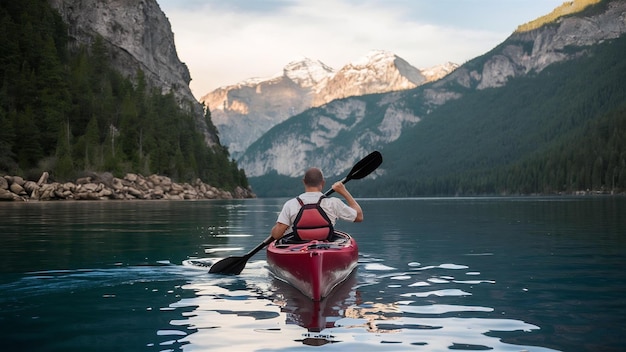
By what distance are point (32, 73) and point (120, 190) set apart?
21182 millimetres

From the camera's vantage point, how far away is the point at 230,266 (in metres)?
15.8

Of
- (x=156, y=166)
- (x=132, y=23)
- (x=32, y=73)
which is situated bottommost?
(x=156, y=166)

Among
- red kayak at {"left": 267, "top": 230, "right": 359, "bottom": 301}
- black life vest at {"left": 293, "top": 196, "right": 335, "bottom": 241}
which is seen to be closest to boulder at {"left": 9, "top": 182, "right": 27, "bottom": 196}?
red kayak at {"left": 267, "top": 230, "right": 359, "bottom": 301}

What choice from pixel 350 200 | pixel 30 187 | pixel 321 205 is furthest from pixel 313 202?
pixel 30 187

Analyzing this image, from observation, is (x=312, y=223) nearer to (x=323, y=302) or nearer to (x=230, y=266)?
(x=323, y=302)

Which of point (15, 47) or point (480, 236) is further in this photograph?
point (15, 47)

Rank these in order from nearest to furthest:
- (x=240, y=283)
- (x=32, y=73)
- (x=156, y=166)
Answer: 1. (x=240, y=283)
2. (x=32, y=73)
3. (x=156, y=166)

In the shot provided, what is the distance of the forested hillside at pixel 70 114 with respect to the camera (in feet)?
256

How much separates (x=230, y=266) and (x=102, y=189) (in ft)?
229

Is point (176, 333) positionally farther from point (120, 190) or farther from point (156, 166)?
point (156, 166)

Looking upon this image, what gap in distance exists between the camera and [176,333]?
8.80 m

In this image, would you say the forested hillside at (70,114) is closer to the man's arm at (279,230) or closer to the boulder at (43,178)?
the boulder at (43,178)

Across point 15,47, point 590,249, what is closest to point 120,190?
point 15,47

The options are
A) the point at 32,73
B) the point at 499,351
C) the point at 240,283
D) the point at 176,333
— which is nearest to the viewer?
the point at 499,351
